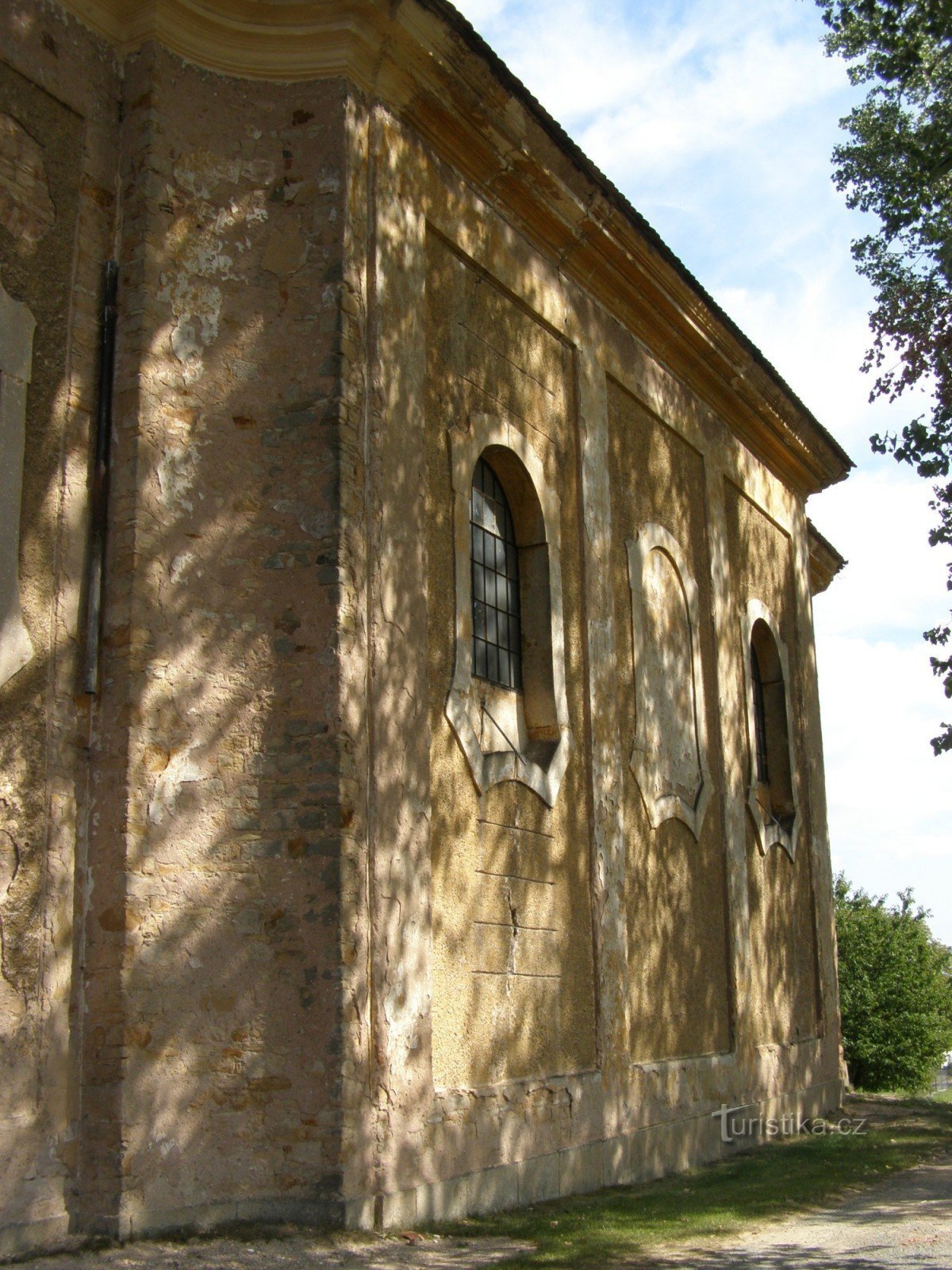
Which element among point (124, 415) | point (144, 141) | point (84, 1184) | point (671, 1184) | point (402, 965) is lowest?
point (671, 1184)

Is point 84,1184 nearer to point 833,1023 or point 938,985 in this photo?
point 833,1023

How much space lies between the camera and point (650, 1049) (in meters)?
10.8

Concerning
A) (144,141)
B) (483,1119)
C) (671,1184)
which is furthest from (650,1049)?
(144,141)

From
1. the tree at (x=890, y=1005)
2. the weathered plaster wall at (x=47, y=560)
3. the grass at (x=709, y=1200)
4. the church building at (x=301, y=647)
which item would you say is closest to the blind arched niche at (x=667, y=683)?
the church building at (x=301, y=647)

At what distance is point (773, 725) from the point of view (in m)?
15.8

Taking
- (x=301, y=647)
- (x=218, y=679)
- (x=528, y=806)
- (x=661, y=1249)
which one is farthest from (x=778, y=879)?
(x=218, y=679)

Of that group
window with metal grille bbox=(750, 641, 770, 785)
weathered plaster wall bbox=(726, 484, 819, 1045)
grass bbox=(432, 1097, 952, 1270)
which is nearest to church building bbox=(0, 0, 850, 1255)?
grass bbox=(432, 1097, 952, 1270)

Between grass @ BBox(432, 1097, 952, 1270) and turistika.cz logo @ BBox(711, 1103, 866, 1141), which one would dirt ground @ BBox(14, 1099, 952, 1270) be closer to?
grass @ BBox(432, 1097, 952, 1270)

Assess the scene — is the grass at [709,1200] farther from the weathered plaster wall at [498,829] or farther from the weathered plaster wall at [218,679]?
the weathered plaster wall at [218,679]

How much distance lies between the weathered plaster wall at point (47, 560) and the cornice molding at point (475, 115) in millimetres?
625

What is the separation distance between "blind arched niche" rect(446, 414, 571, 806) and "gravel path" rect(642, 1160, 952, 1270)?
300 cm

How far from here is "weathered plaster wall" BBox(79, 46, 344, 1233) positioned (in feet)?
21.8

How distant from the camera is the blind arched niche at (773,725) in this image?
15.2 metres

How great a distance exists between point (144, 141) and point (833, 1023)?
12.6 meters
